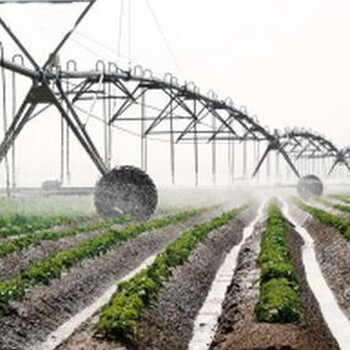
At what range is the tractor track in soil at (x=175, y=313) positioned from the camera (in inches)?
520

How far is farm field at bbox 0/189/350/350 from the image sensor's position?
13414mm

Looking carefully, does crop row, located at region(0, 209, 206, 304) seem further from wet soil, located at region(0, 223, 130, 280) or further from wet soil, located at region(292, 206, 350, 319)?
wet soil, located at region(292, 206, 350, 319)

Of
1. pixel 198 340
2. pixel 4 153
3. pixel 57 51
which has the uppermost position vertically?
pixel 57 51

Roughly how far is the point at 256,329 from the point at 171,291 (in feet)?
16.2

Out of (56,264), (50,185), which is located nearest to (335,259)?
(56,264)

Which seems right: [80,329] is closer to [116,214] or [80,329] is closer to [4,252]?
[4,252]

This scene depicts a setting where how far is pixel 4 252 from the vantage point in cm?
2181

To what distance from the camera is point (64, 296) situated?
18266mm

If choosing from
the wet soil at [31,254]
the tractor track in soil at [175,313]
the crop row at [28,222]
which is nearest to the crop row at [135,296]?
the tractor track in soil at [175,313]

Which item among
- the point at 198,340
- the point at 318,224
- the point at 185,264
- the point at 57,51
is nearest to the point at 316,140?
the point at 318,224

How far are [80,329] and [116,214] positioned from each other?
878 inches

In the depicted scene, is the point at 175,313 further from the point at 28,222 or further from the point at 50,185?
the point at 50,185

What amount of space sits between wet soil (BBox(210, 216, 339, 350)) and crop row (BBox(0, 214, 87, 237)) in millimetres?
12342

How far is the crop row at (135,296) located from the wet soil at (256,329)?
4.53 feet
